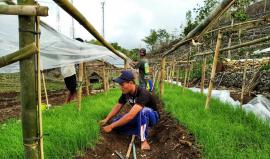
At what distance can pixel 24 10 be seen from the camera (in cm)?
180

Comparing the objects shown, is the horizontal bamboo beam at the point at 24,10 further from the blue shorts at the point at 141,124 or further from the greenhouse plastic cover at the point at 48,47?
the blue shorts at the point at 141,124

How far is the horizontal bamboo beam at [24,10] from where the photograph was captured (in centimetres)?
177

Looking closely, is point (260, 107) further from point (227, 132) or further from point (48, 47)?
point (48, 47)

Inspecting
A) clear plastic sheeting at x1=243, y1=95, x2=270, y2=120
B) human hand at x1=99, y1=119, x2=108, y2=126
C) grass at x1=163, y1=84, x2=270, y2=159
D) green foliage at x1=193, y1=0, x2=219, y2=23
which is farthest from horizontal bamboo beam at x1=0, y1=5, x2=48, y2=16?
green foliage at x1=193, y1=0, x2=219, y2=23

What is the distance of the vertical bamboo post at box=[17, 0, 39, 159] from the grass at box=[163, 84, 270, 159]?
5.60ft

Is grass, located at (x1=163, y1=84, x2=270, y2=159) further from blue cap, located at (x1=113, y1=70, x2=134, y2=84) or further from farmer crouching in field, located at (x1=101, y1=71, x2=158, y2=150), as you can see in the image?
blue cap, located at (x1=113, y1=70, x2=134, y2=84)

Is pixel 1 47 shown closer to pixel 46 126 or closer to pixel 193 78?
pixel 46 126

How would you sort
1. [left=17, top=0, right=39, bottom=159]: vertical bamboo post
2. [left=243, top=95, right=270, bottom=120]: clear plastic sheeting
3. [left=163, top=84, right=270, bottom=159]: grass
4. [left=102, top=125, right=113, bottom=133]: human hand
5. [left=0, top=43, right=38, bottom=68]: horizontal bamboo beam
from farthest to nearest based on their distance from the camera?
[left=243, top=95, right=270, bottom=120]: clear plastic sheeting, [left=102, top=125, right=113, bottom=133]: human hand, [left=163, top=84, right=270, bottom=159]: grass, [left=17, top=0, right=39, bottom=159]: vertical bamboo post, [left=0, top=43, right=38, bottom=68]: horizontal bamboo beam

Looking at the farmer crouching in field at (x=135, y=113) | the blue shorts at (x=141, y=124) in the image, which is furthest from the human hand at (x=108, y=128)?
the blue shorts at (x=141, y=124)

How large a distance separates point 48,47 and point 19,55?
7.49 feet

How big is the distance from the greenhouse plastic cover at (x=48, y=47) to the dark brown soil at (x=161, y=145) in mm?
1212

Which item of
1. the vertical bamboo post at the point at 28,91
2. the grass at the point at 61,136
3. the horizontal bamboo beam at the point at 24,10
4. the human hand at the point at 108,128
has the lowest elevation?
the human hand at the point at 108,128

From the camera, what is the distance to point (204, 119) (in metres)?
4.48

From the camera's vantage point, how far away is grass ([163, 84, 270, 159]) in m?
3.02
